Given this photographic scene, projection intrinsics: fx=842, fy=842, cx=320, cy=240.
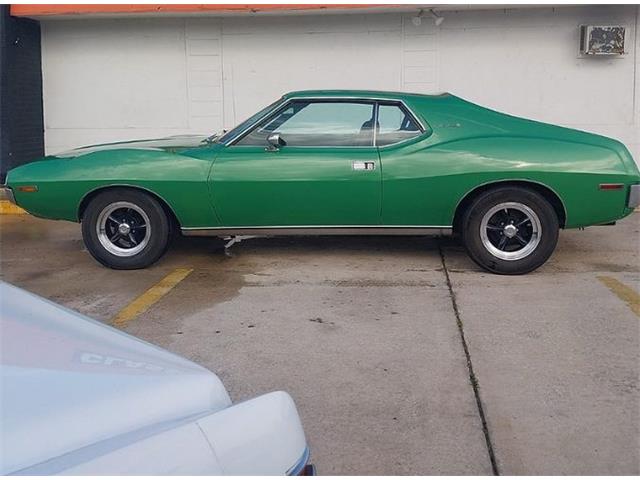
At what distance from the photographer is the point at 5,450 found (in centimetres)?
175

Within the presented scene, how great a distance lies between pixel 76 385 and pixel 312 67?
30.5ft

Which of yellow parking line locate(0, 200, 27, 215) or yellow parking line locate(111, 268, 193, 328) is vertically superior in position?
yellow parking line locate(0, 200, 27, 215)

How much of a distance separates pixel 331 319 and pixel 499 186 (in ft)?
6.46

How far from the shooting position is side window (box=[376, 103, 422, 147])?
680cm

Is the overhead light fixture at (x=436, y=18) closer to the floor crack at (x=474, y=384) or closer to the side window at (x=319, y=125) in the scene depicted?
the side window at (x=319, y=125)

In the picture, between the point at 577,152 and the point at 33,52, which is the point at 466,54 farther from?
the point at 33,52

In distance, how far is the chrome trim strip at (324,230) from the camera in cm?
682

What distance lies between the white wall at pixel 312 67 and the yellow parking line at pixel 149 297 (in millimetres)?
4695

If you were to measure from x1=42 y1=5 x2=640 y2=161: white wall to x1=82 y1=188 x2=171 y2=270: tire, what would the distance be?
4.45 metres

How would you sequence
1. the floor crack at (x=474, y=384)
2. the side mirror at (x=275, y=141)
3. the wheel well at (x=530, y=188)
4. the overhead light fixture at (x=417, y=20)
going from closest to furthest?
the floor crack at (x=474, y=384) → the wheel well at (x=530, y=188) → the side mirror at (x=275, y=141) → the overhead light fixture at (x=417, y=20)

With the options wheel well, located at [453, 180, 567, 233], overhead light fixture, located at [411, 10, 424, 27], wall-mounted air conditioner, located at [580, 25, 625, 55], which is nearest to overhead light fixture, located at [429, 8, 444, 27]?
overhead light fixture, located at [411, 10, 424, 27]

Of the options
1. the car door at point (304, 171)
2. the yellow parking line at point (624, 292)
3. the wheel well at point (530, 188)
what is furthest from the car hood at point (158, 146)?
the yellow parking line at point (624, 292)

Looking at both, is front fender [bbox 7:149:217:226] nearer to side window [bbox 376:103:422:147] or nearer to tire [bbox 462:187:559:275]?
side window [bbox 376:103:422:147]

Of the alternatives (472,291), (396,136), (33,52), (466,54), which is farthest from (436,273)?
(33,52)
